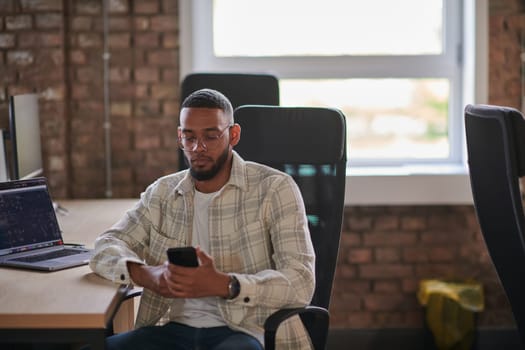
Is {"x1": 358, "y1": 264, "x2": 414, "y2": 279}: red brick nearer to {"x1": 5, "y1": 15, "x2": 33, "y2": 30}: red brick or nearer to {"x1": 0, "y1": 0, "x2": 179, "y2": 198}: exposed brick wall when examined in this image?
{"x1": 0, "y1": 0, "x2": 179, "y2": 198}: exposed brick wall

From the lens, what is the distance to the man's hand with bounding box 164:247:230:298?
2211mm

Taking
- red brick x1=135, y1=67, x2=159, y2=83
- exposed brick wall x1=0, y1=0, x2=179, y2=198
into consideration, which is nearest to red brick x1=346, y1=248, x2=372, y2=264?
exposed brick wall x1=0, y1=0, x2=179, y2=198

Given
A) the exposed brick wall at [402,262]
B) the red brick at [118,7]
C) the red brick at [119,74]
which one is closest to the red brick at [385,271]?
the exposed brick wall at [402,262]

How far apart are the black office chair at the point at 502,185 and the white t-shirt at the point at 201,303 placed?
0.77 meters

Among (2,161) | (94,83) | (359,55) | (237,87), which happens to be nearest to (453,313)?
(359,55)

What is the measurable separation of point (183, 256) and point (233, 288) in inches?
6.5

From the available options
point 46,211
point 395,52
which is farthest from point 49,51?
point 395,52

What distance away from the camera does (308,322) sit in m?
2.56

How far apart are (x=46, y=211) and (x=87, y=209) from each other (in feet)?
2.96

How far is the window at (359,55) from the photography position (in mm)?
4180

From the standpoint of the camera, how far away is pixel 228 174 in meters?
2.54

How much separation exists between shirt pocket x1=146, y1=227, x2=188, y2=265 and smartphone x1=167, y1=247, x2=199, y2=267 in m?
0.27

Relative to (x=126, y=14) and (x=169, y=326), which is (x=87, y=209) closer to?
(x=126, y=14)

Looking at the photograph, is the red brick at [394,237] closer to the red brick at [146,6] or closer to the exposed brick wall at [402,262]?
the exposed brick wall at [402,262]
